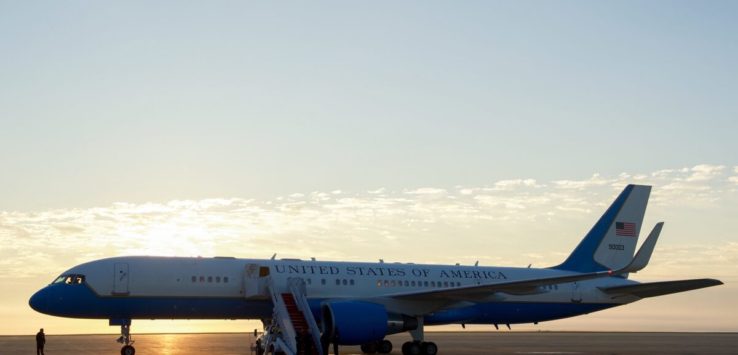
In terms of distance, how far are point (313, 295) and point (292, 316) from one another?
3.06m

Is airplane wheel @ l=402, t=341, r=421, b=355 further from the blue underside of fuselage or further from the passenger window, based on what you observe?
the passenger window

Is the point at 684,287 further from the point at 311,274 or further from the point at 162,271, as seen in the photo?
the point at 162,271

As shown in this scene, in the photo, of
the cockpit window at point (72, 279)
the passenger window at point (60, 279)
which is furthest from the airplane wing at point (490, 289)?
the passenger window at point (60, 279)

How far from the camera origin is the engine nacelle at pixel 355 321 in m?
34.2

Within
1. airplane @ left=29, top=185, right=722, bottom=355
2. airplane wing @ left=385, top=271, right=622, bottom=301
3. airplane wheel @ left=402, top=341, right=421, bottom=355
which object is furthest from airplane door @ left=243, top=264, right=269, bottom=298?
airplane wheel @ left=402, top=341, right=421, bottom=355

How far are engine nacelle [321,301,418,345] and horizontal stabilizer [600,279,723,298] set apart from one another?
12975 mm

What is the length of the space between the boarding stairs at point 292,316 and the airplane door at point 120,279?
18.4ft

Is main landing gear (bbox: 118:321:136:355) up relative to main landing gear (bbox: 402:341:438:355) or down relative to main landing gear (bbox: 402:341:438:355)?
up

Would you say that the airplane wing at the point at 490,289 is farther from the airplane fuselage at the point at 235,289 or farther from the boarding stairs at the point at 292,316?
the boarding stairs at the point at 292,316

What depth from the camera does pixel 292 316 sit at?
3447 centimetres

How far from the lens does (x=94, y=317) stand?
35094 millimetres

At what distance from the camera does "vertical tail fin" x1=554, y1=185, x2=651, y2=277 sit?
4619cm

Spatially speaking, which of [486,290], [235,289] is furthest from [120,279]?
[486,290]

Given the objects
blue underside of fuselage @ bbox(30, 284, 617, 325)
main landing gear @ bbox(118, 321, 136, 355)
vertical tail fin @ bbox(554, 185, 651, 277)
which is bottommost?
main landing gear @ bbox(118, 321, 136, 355)
